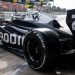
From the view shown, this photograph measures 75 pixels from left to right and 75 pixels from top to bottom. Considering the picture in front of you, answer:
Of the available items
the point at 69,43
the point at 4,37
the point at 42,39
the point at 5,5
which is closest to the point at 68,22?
the point at 69,43

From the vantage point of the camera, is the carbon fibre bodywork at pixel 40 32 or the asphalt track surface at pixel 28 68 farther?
the asphalt track surface at pixel 28 68

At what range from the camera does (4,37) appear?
526cm

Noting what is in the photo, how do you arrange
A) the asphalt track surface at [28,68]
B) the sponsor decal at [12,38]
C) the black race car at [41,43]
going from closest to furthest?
the black race car at [41,43]
the asphalt track surface at [28,68]
the sponsor decal at [12,38]

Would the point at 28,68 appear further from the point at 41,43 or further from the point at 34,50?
the point at 41,43

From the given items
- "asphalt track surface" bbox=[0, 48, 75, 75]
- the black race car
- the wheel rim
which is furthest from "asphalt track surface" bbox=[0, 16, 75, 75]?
the wheel rim

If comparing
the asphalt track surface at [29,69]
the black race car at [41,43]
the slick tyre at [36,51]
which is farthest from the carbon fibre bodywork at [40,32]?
the asphalt track surface at [29,69]

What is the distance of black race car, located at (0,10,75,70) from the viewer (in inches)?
128

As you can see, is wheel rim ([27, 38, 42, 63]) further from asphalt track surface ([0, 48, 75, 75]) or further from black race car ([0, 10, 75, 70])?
asphalt track surface ([0, 48, 75, 75])

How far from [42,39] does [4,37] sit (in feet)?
7.14

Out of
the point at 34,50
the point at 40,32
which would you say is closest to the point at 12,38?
the point at 34,50

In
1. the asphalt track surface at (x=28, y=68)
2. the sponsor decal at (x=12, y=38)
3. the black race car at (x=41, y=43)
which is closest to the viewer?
the black race car at (x=41, y=43)

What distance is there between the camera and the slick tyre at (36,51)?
10.8 feet

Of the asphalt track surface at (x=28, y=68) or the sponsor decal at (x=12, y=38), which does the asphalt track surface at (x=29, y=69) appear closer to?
the asphalt track surface at (x=28, y=68)

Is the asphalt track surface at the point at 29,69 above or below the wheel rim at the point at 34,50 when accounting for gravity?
below
